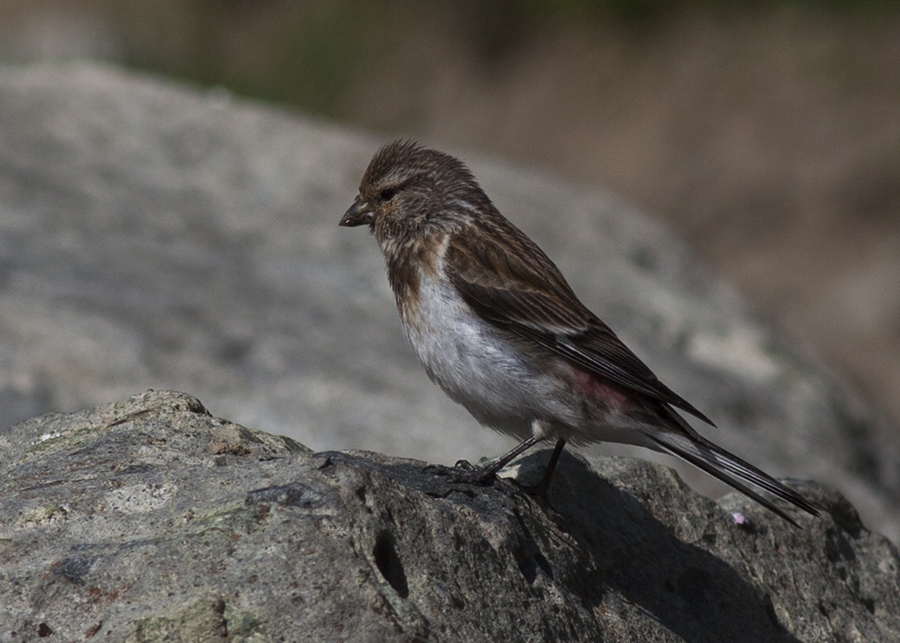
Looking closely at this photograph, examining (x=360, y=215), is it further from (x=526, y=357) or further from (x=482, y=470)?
(x=482, y=470)

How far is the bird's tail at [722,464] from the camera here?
4457mm

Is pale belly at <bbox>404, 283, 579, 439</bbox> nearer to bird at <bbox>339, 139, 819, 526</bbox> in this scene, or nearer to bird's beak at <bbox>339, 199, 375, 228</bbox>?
bird at <bbox>339, 139, 819, 526</bbox>

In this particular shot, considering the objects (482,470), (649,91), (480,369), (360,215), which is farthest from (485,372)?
→ (649,91)

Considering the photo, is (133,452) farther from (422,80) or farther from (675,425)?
(422,80)

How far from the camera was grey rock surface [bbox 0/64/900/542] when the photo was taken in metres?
Result: 7.18

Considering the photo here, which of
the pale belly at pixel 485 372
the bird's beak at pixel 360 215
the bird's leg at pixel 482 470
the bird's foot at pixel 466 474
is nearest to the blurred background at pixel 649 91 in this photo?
the bird's beak at pixel 360 215

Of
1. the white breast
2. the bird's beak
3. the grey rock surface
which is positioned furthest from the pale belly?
the grey rock surface

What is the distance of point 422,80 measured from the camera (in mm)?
19156

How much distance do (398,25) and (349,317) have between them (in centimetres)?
1192

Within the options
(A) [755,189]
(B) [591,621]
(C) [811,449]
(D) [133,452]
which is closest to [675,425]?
(B) [591,621]

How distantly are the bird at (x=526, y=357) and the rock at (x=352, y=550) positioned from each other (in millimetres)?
197

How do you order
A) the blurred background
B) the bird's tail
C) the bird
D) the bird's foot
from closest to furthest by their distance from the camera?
the bird's foot → the bird's tail → the bird → the blurred background

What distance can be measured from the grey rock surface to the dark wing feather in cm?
200

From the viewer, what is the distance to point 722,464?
4707 mm
